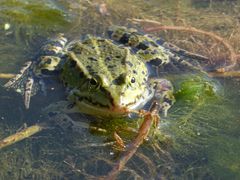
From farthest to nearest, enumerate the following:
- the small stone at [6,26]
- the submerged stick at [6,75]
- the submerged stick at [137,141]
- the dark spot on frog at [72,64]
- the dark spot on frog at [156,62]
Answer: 1. the small stone at [6,26]
2. the dark spot on frog at [156,62]
3. the submerged stick at [6,75]
4. the dark spot on frog at [72,64]
5. the submerged stick at [137,141]

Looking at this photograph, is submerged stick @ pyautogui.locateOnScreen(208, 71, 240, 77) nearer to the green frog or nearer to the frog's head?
the green frog

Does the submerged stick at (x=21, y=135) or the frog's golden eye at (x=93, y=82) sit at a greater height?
the frog's golden eye at (x=93, y=82)

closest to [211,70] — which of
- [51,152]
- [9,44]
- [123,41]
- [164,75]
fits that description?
[164,75]

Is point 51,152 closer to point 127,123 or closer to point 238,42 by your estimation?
point 127,123

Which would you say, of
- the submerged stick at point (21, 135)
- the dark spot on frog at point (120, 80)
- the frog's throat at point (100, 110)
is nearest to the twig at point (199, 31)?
the dark spot on frog at point (120, 80)

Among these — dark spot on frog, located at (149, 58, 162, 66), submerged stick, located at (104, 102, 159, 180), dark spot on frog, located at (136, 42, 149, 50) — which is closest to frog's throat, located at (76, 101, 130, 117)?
submerged stick, located at (104, 102, 159, 180)

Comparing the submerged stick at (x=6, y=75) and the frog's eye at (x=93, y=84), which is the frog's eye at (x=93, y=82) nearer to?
the frog's eye at (x=93, y=84)
